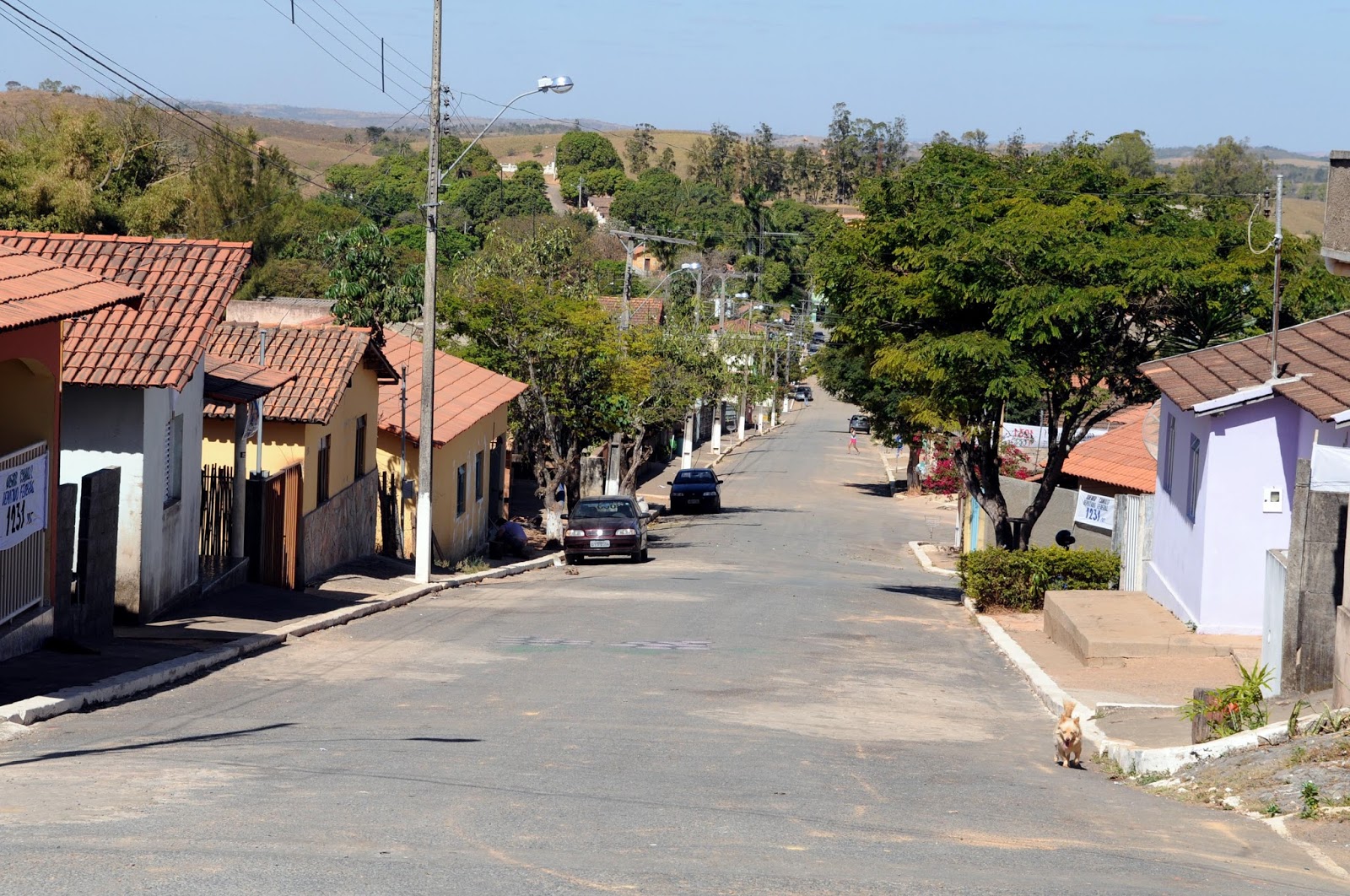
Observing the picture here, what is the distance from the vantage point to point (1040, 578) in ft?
77.9

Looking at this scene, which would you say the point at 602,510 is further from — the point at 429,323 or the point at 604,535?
the point at 429,323

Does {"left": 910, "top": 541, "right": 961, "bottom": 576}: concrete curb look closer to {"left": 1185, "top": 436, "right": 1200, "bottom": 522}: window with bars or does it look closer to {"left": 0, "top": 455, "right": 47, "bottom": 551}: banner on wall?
{"left": 1185, "top": 436, "right": 1200, "bottom": 522}: window with bars

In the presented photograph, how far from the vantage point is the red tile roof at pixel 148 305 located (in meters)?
16.5

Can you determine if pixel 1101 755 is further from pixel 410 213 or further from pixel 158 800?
pixel 410 213

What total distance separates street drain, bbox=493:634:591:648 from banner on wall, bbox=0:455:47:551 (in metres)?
6.06

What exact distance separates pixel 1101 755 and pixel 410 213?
401 feet

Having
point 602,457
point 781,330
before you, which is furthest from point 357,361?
point 781,330

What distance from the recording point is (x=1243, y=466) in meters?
18.0

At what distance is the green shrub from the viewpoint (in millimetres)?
23797

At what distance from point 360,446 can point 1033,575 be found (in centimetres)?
1313

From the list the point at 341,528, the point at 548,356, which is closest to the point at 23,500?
the point at 341,528

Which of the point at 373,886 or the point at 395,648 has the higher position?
the point at 373,886

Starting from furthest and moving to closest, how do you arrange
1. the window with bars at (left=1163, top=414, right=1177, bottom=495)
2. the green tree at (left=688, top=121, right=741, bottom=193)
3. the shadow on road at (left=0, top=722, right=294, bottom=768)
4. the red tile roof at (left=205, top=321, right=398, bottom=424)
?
the green tree at (left=688, top=121, right=741, bottom=193)
the red tile roof at (left=205, top=321, right=398, bottom=424)
the window with bars at (left=1163, top=414, right=1177, bottom=495)
the shadow on road at (left=0, top=722, right=294, bottom=768)

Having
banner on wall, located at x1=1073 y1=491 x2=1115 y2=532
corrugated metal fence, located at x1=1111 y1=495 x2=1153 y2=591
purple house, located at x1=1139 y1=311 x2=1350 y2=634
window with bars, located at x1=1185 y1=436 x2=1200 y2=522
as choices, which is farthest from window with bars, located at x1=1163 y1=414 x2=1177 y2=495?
banner on wall, located at x1=1073 y1=491 x2=1115 y2=532
